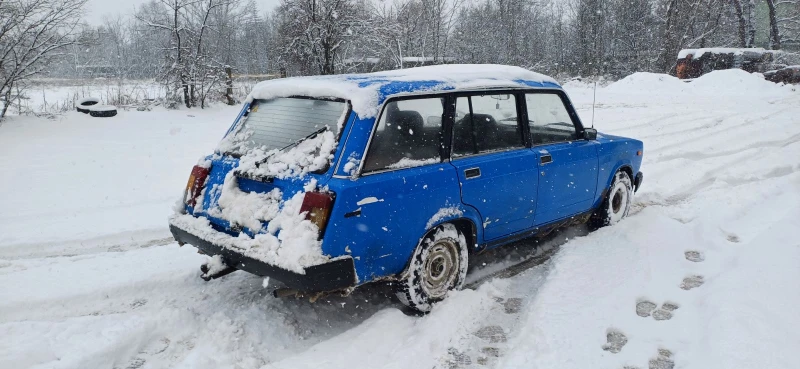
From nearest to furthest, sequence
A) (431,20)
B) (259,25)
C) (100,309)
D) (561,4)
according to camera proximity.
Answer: (100,309)
(431,20)
(561,4)
(259,25)

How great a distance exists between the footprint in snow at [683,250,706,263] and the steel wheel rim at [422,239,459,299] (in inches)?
91.0

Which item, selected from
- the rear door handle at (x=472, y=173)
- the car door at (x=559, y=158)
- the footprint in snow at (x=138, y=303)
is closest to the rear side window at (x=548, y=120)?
the car door at (x=559, y=158)

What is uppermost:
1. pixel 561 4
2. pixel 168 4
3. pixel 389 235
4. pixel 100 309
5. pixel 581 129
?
pixel 561 4

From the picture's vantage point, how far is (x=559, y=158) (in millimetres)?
4895

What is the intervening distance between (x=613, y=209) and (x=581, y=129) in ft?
3.98

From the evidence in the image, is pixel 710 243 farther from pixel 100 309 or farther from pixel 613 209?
pixel 100 309

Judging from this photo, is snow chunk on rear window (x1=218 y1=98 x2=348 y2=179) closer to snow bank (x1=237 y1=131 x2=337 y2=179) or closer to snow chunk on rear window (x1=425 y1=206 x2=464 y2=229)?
snow bank (x1=237 y1=131 x2=337 y2=179)

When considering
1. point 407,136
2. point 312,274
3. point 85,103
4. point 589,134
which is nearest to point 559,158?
point 589,134

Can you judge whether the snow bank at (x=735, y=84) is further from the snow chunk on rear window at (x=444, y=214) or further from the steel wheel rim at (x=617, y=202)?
the snow chunk on rear window at (x=444, y=214)

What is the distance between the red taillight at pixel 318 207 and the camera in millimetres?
3309

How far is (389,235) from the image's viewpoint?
11.8ft

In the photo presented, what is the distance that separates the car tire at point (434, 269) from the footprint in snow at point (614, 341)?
45.7 inches

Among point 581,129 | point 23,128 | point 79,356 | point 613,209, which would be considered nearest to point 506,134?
point 581,129

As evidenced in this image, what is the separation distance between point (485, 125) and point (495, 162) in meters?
0.32
